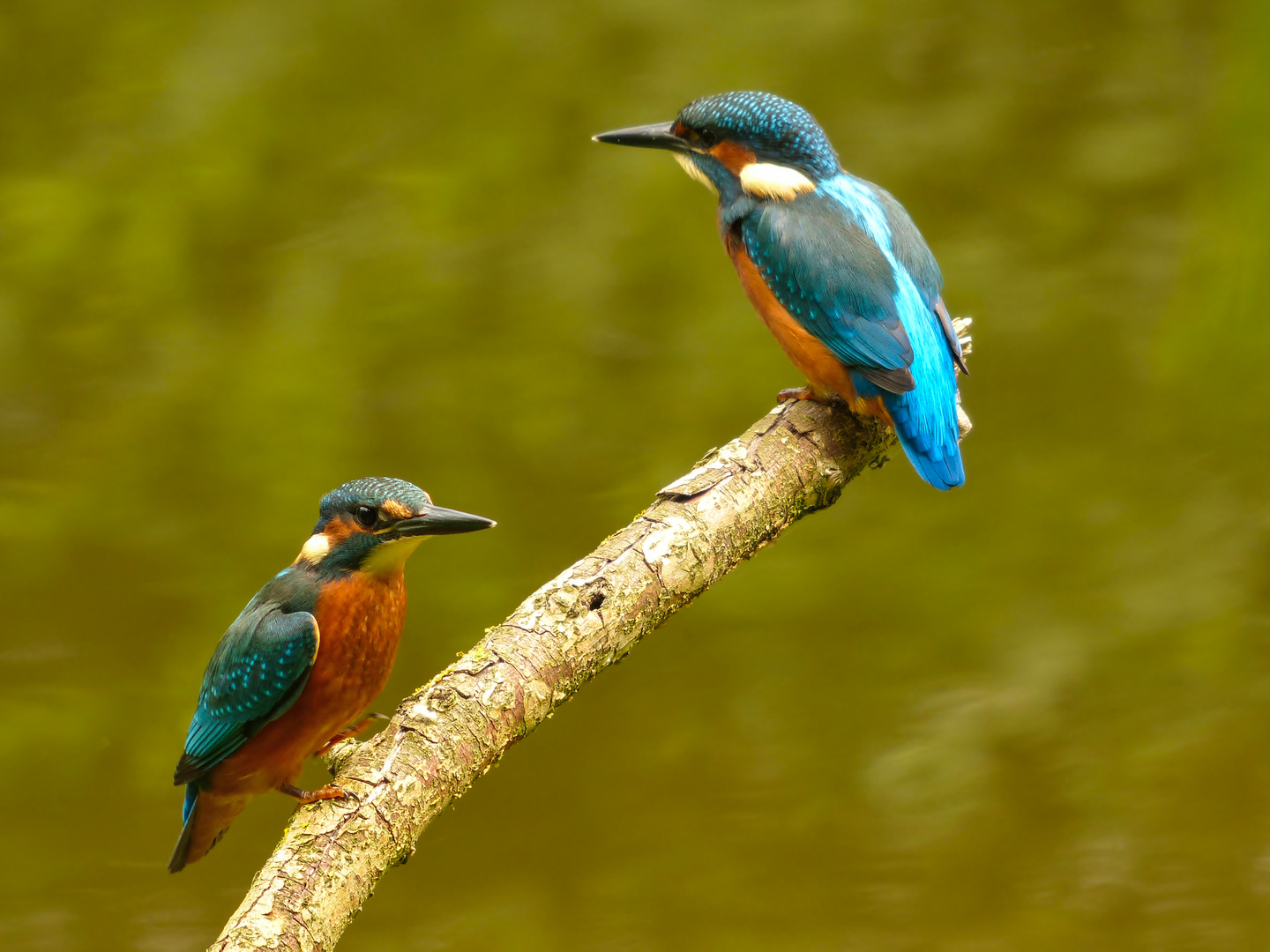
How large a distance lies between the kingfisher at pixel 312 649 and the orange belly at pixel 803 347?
Answer: 742 millimetres

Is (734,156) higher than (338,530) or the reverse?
higher

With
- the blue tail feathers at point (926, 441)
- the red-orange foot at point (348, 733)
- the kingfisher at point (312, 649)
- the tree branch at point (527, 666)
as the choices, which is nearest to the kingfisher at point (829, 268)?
the blue tail feathers at point (926, 441)

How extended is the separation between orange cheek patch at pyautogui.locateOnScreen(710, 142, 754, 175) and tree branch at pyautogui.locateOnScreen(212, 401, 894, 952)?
21.5 inches

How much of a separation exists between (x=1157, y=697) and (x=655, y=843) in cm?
185

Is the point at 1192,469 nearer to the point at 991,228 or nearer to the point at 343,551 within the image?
the point at 991,228

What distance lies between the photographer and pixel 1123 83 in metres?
4.55

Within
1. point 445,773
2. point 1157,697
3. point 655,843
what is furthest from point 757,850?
point 445,773

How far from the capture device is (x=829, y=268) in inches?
87.6

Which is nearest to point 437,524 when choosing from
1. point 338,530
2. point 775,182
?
point 338,530

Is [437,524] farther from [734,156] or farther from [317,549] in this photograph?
[734,156]

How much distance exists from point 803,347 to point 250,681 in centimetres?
117

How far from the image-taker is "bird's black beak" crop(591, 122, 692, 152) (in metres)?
2.51

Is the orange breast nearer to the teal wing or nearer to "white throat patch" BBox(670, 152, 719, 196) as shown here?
the teal wing

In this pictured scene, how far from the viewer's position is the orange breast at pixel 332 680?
1.90 meters
